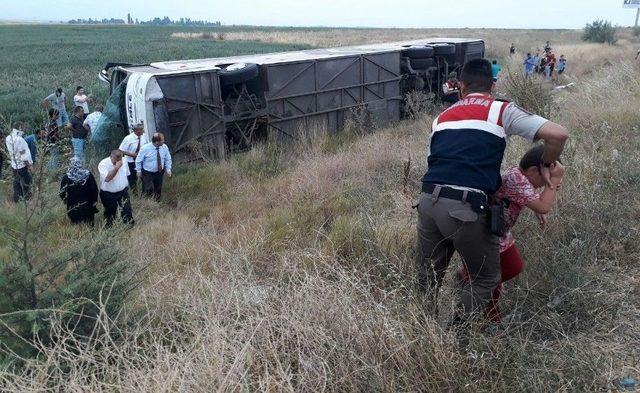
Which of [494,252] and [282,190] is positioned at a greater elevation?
[494,252]

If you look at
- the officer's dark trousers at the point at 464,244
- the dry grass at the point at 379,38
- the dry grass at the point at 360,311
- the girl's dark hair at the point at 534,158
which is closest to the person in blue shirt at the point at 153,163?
the dry grass at the point at 360,311

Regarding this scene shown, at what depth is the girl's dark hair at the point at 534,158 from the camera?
3068mm

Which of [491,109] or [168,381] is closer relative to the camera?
[168,381]

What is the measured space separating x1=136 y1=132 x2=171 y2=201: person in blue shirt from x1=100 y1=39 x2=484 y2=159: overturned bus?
1.51 m

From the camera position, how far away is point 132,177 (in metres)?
9.37

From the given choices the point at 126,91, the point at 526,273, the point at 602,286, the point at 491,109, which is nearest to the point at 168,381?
the point at 491,109

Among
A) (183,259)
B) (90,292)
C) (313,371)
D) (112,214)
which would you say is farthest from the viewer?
(112,214)

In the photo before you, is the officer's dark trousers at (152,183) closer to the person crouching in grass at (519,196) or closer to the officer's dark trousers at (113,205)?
the officer's dark trousers at (113,205)

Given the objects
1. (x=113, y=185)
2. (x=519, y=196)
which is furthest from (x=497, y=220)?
(x=113, y=185)

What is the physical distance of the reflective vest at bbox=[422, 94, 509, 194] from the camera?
9.82 ft

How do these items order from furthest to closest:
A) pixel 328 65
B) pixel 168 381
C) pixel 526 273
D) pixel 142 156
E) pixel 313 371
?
pixel 328 65 → pixel 142 156 → pixel 526 273 → pixel 313 371 → pixel 168 381

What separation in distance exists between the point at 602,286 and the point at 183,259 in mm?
3534

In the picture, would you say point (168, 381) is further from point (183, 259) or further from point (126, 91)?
point (126, 91)

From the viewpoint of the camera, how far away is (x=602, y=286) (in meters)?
3.50
